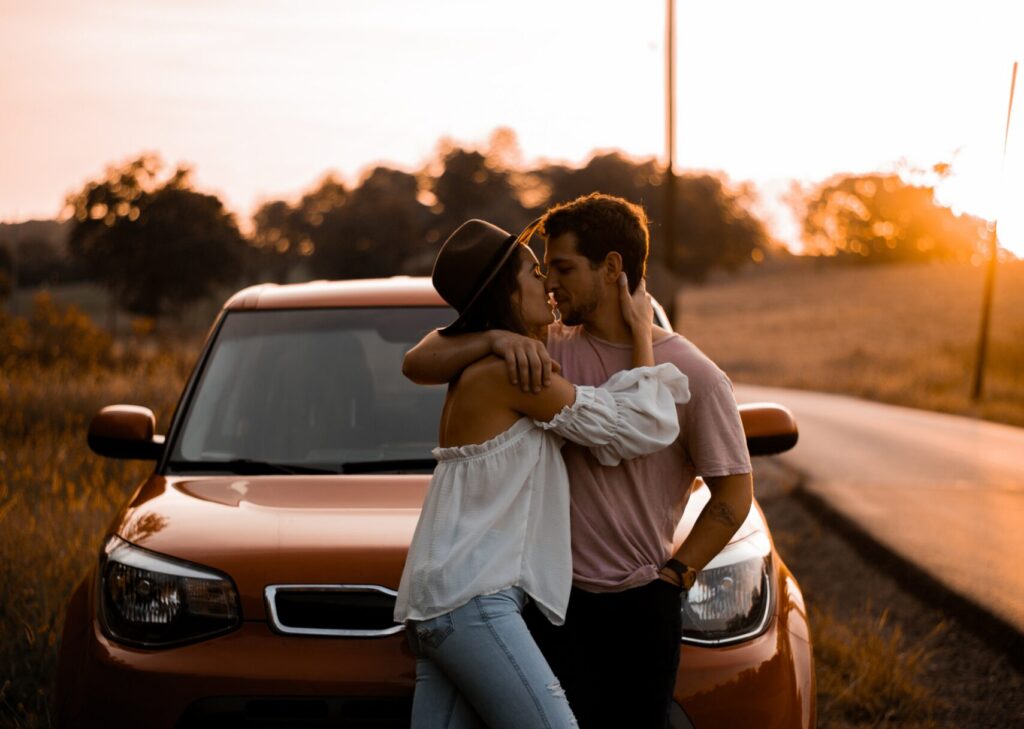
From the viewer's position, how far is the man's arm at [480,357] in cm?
249

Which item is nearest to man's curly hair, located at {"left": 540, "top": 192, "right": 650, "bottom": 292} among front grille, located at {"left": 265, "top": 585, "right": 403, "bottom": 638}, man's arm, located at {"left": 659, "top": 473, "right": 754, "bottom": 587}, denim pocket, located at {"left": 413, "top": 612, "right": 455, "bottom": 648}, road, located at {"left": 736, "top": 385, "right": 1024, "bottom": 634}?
man's arm, located at {"left": 659, "top": 473, "right": 754, "bottom": 587}

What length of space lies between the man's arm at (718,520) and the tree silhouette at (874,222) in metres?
97.8

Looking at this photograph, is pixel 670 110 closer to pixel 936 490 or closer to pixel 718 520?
pixel 936 490

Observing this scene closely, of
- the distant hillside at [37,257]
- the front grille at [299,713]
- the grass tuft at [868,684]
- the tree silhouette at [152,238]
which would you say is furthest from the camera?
→ the tree silhouette at [152,238]

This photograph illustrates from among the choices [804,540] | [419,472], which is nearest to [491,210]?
[804,540]

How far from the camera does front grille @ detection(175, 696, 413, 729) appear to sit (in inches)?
120

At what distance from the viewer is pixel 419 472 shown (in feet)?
12.9

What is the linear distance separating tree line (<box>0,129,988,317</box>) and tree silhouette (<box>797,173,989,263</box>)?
0.11 m

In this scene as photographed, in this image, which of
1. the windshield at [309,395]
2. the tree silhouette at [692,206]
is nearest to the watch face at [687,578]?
the windshield at [309,395]

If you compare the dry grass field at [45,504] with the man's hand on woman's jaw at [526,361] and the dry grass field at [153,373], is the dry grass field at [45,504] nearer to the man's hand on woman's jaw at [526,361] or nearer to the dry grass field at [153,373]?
the dry grass field at [153,373]

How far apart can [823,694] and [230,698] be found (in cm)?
282

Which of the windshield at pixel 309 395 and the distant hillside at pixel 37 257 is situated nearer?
the windshield at pixel 309 395

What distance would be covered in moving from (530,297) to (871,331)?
55.4 meters

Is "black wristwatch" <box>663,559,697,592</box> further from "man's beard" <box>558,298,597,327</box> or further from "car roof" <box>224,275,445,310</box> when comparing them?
"car roof" <box>224,275,445,310</box>
